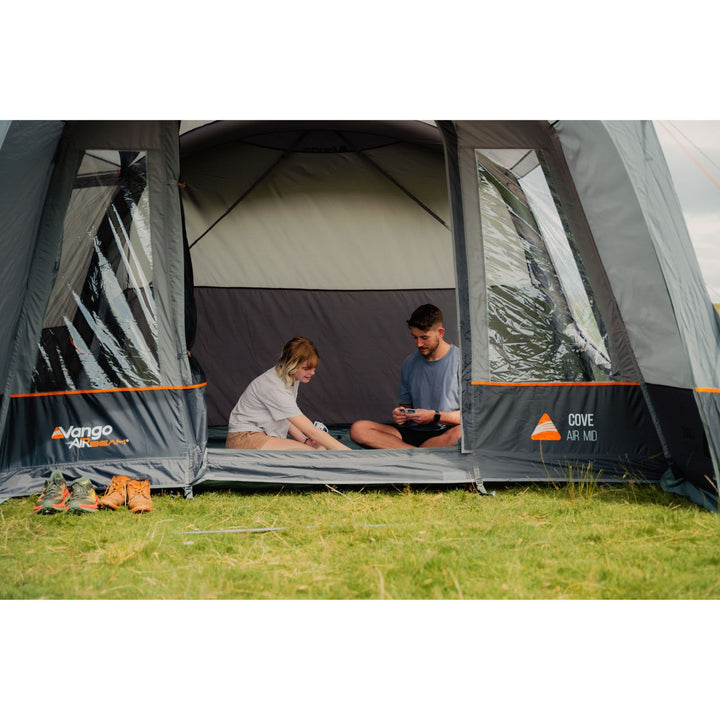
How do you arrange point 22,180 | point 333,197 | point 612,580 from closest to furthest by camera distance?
point 612,580 → point 22,180 → point 333,197

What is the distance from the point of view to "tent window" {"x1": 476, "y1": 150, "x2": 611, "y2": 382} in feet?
10.7

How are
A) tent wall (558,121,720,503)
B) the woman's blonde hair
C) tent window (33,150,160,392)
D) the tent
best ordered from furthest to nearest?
the woman's blonde hair, tent window (33,150,160,392), the tent, tent wall (558,121,720,503)

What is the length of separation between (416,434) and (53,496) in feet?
5.72

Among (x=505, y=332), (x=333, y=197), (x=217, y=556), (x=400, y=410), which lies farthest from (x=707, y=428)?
(x=333, y=197)

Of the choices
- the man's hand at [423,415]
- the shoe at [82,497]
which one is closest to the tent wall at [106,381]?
the shoe at [82,497]

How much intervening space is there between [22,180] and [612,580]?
272 centimetres

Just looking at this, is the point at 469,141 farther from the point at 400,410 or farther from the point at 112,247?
the point at 112,247

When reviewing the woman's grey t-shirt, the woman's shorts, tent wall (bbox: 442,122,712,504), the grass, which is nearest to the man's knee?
tent wall (bbox: 442,122,712,504)

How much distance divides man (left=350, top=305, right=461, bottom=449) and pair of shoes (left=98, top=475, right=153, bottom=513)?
1109 millimetres

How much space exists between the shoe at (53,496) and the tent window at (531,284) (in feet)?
6.15

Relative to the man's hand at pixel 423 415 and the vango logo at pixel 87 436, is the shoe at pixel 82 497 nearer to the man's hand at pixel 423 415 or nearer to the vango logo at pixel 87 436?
the vango logo at pixel 87 436

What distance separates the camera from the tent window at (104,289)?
316cm

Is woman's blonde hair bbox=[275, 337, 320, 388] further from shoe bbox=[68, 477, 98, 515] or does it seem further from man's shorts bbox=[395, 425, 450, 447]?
shoe bbox=[68, 477, 98, 515]

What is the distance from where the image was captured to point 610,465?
10.4 ft
